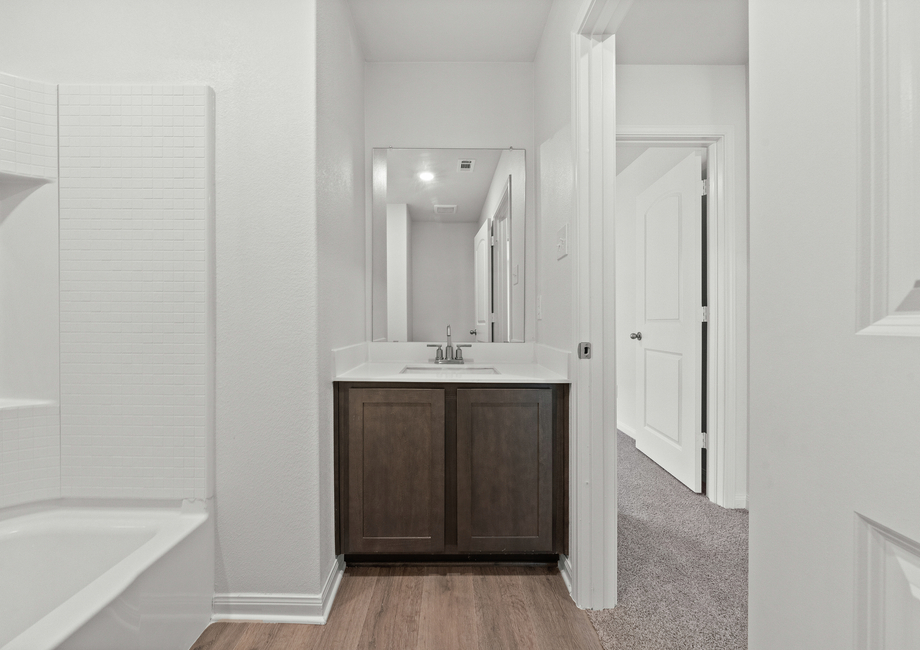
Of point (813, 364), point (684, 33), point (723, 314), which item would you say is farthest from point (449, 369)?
point (684, 33)

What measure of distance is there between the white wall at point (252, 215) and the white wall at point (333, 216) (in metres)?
0.05

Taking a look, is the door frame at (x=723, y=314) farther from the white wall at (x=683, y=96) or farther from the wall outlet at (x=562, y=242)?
the wall outlet at (x=562, y=242)

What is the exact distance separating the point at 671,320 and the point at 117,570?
2989mm

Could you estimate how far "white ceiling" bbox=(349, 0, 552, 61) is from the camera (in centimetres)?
220

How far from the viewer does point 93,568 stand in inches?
60.6

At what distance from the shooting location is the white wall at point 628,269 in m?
3.64

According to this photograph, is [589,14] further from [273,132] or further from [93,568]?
[93,568]

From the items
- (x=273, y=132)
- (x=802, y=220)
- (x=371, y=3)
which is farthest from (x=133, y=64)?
(x=802, y=220)

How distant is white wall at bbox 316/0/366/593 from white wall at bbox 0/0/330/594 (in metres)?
0.05

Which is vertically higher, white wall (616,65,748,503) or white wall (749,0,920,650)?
white wall (616,65,748,503)

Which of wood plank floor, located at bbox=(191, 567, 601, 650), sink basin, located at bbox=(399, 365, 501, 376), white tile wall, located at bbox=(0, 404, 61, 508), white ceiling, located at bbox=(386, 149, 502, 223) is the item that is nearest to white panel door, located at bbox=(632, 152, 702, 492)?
white ceiling, located at bbox=(386, 149, 502, 223)

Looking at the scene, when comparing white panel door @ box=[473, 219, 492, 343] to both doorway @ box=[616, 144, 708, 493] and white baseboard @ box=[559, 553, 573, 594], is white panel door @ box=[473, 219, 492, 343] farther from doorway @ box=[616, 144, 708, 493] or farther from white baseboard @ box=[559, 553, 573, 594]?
white baseboard @ box=[559, 553, 573, 594]

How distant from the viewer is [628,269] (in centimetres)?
418

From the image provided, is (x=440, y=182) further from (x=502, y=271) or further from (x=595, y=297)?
(x=595, y=297)
